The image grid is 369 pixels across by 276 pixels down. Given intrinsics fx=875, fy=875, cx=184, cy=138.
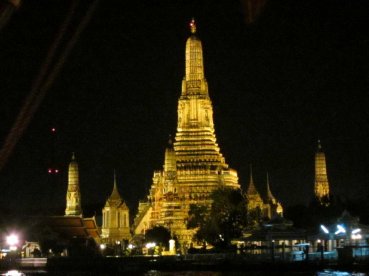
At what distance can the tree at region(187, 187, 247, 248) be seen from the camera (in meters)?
53.1

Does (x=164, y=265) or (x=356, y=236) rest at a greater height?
(x=356, y=236)

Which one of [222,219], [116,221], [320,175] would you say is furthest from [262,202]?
[222,219]

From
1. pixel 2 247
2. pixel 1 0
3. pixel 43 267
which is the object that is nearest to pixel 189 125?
pixel 2 247

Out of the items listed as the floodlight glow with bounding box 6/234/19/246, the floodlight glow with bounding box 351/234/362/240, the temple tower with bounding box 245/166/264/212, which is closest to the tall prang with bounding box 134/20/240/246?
the temple tower with bounding box 245/166/264/212

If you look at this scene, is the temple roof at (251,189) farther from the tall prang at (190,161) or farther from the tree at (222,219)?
the tree at (222,219)

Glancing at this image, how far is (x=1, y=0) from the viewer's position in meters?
2.67

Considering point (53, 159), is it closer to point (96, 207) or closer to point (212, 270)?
point (212, 270)

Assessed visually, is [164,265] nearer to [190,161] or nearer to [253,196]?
[190,161]

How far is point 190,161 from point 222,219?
1758 centimetres

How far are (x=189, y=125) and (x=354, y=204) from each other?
16.0 m

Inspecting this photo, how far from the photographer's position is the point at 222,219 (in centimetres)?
5469

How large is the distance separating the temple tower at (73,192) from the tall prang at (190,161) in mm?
7641

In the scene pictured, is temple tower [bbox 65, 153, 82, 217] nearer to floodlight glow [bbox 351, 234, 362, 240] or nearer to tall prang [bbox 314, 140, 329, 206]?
tall prang [bbox 314, 140, 329, 206]

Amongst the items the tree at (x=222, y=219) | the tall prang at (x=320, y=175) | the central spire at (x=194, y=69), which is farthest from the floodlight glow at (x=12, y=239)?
the tall prang at (x=320, y=175)
